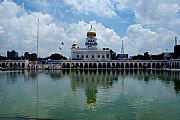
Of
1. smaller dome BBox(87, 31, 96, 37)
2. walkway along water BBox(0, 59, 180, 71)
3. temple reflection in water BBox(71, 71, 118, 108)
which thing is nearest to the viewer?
temple reflection in water BBox(71, 71, 118, 108)

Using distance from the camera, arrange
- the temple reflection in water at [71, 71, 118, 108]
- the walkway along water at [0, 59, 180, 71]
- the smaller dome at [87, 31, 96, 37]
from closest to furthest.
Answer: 1. the temple reflection in water at [71, 71, 118, 108]
2. the walkway along water at [0, 59, 180, 71]
3. the smaller dome at [87, 31, 96, 37]

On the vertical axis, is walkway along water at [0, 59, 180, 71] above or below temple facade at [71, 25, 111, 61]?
below

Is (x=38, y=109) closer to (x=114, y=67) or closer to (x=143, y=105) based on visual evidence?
(x=143, y=105)

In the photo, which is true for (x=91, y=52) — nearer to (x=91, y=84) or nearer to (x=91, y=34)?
(x=91, y=34)

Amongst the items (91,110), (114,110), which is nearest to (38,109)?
(91,110)

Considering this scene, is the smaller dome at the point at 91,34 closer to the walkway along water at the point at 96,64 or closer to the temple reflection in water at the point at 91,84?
the walkway along water at the point at 96,64

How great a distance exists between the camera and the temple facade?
140 m

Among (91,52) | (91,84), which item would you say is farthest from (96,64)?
(91,84)

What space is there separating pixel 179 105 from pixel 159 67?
342 feet

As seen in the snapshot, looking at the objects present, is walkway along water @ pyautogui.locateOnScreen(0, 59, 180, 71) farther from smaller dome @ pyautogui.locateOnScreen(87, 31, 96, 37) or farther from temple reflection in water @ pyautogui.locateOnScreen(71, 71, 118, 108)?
temple reflection in water @ pyautogui.locateOnScreen(71, 71, 118, 108)

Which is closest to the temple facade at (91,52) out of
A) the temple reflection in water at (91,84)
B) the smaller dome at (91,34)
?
the smaller dome at (91,34)

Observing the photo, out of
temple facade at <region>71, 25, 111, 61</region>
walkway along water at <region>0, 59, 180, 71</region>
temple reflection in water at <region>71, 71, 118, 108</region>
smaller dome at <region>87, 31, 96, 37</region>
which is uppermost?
smaller dome at <region>87, 31, 96, 37</region>

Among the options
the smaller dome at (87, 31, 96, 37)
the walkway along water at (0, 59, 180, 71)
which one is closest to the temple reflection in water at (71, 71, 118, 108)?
the walkway along water at (0, 59, 180, 71)

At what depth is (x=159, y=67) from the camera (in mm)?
123562
